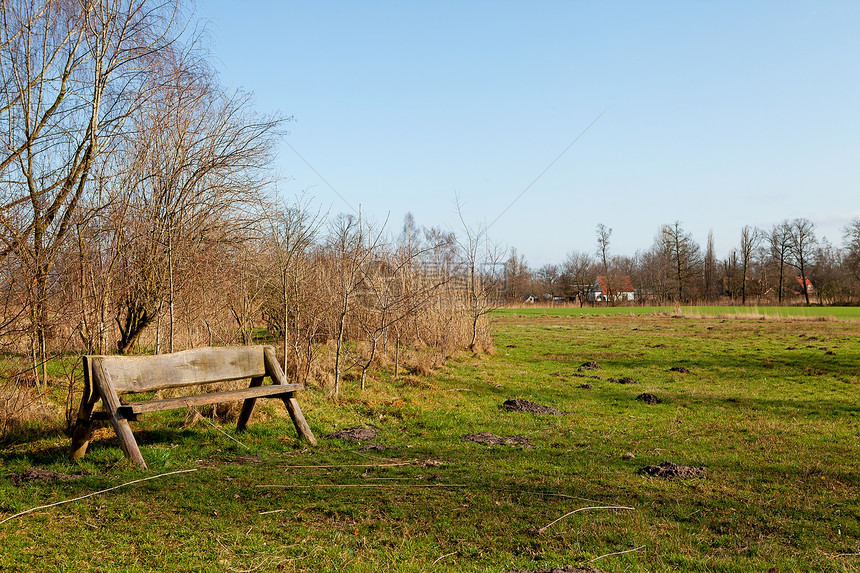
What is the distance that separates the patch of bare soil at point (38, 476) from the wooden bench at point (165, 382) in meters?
0.50

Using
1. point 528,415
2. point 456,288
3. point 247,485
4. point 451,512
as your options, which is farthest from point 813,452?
point 456,288

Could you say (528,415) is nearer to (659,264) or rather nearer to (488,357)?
(488,357)

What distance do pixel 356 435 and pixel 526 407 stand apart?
332cm

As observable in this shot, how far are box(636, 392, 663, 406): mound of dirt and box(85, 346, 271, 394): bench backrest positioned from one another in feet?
22.6

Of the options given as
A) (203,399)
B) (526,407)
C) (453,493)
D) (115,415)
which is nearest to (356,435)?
(203,399)

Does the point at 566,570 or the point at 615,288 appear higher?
the point at 615,288

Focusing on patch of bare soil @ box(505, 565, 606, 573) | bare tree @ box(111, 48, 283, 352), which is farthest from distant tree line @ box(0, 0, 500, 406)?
patch of bare soil @ box(505, 565, 606, 573)

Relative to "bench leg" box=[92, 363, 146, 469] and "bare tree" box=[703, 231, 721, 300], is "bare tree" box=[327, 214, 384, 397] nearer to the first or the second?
"bench leg" box=[92, 363, 146, 469]

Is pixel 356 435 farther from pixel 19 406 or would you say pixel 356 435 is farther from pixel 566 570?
pixel 566 570

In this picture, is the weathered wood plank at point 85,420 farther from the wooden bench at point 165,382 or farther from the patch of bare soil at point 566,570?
the patch of bare soil at point 566,570

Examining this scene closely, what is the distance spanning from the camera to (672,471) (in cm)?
576

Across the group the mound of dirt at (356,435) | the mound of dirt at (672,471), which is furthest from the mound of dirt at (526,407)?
the mound of dirt at (672,471)

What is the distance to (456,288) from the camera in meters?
18.0

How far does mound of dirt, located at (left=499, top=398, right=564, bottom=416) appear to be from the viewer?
369 inches
